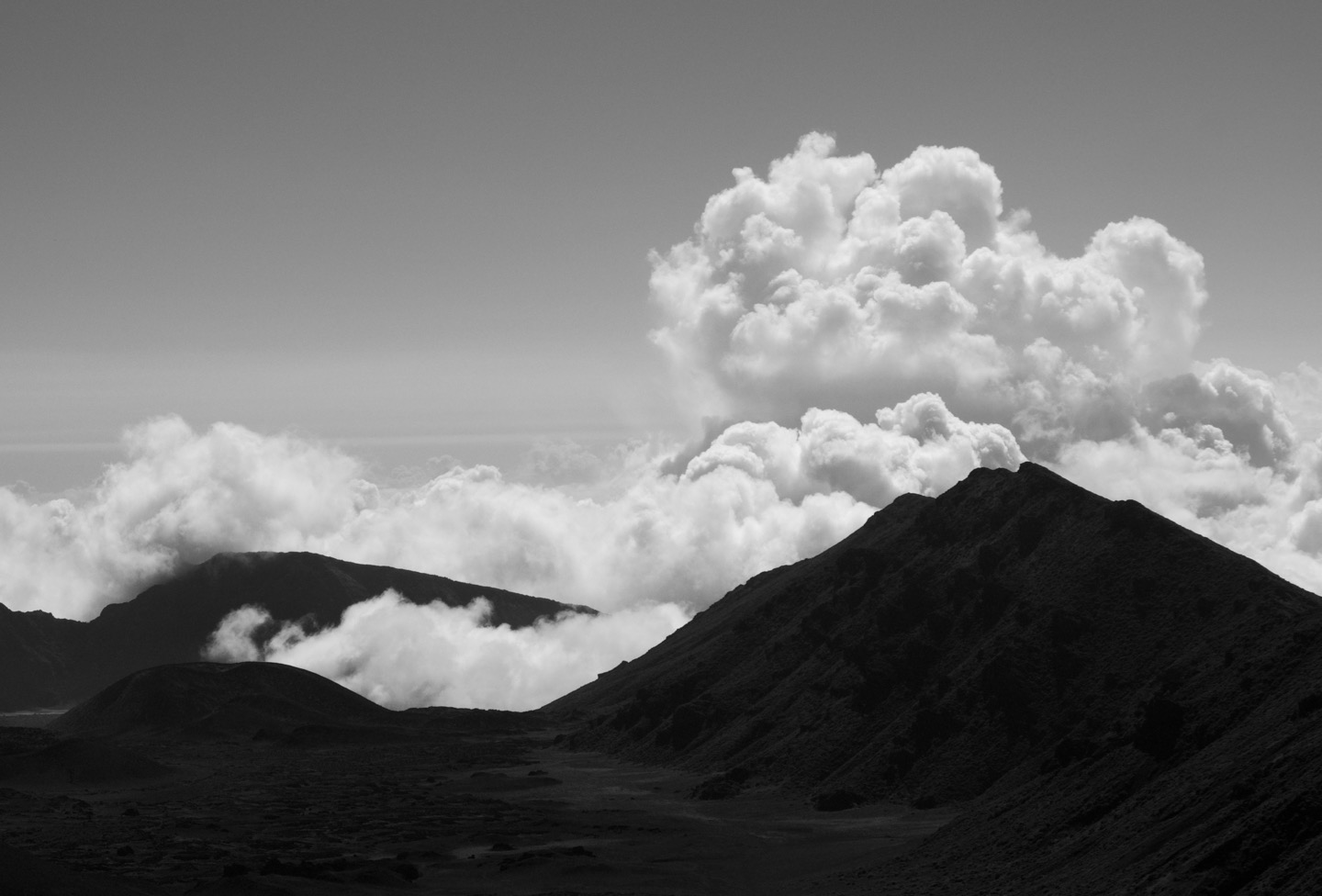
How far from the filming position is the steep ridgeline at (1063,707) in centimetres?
7750

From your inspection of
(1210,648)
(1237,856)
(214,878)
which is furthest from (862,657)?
(1237,856)

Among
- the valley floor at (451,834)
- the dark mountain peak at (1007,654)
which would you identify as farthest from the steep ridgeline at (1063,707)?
the valley floor at (451,834)

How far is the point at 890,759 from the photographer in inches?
5797

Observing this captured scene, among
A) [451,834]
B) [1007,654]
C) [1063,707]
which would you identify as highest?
[1007,654]

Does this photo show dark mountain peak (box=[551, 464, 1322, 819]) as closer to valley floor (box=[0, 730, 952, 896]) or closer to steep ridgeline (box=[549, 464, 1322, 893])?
steep ridgeline (box=[549, 464, 1322, 893])

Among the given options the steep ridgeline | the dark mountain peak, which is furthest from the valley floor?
the dark mountain peak

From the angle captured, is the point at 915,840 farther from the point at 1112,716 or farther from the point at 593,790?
the point at 593,790

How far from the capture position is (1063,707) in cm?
14588

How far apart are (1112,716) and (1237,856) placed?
65084mm

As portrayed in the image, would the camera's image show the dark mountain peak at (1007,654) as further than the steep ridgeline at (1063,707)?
Yes

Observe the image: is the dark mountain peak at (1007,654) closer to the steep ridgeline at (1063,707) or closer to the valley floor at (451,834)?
the steep ridgeline at (1063,707)

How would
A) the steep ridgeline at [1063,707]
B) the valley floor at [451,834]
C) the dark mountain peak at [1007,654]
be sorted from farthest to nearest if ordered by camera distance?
the dark mountain peak at [1007,654], the valley floor at [451,834], the steep ridgeline at [1063,707]

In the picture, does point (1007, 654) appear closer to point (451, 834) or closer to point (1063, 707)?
point (1063, 707)

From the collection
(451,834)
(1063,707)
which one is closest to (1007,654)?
(1063,707)
